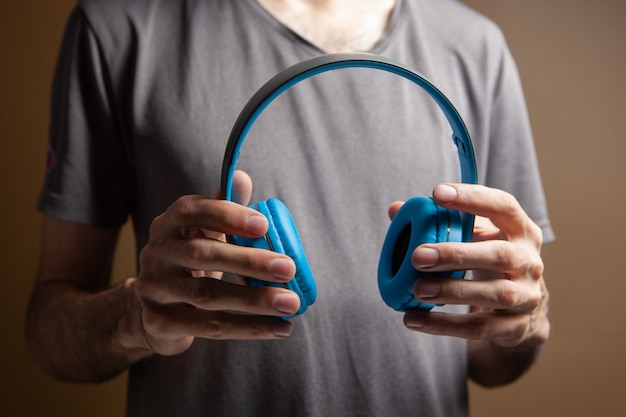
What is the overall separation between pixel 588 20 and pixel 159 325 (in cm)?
149

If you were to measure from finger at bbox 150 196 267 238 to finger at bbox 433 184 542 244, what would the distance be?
20 centimetres

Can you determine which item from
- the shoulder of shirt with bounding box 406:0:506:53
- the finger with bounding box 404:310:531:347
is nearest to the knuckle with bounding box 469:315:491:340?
the finger with bounding box 404:310:531:347

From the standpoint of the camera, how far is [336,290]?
0.99 metres

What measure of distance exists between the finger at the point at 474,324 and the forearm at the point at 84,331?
1.19 feet

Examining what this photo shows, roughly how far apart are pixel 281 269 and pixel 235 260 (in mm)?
50

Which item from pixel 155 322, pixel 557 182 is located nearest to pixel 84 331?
pixel 155 322

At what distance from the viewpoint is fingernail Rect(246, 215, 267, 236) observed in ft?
2.13

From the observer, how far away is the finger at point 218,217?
649 millimetres

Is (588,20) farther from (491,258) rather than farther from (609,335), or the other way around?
(491,258)

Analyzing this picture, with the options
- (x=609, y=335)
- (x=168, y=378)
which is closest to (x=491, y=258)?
(x=168, y=378)

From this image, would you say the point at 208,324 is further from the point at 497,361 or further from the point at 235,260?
the point at 497,361

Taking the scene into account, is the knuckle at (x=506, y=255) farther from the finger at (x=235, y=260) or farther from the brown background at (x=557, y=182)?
the brown background at (x=557, y=182)

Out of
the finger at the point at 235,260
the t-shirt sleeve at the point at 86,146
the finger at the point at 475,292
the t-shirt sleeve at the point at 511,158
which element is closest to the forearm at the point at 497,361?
the t-shirt sleeve at the point at 511,158

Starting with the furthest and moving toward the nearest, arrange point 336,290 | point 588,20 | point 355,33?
point 588,20, point 355,33, point 336,290
